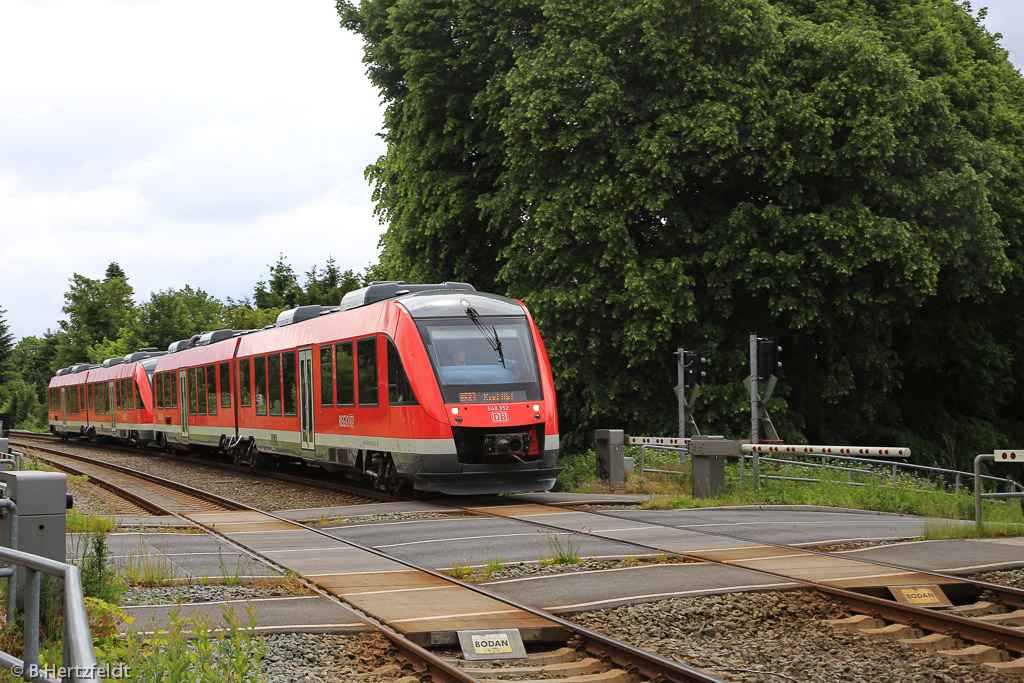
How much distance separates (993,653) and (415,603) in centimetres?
407

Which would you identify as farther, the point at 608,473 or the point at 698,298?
the point at 698,298

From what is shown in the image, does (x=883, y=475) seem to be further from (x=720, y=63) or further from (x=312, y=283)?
(x=312, y=283)

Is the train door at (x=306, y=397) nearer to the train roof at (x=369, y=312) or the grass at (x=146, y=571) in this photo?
the train roof at (x=369, y=312)

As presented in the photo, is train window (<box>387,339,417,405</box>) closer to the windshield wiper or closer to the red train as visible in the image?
the red train

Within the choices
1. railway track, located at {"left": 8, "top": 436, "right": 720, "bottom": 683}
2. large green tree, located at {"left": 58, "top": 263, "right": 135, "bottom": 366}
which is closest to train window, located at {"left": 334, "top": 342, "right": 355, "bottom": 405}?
railway track, located at {"left": 8, "top": 436, "right": 720, "bottom": 683}

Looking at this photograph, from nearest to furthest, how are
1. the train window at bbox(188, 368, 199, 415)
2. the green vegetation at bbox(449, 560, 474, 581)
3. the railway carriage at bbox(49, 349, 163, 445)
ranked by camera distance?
the green vegetation at bbox(449, 560, 474, 581) → the train window at bbox(188, 368, 199, 415) → the railway carriage at bbox(49, 349, 163, 445)

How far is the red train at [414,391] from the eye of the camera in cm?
1670

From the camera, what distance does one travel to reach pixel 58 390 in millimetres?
56156

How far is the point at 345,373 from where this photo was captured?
64.6 ft

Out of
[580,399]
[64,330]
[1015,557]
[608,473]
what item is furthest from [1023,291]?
[64,330]

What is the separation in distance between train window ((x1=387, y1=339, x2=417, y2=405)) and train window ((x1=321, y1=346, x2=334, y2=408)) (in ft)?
9.72

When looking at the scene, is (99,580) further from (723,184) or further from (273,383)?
(723,184)

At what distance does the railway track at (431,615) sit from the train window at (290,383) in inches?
328

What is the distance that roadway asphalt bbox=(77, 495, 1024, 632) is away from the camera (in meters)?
9.11
